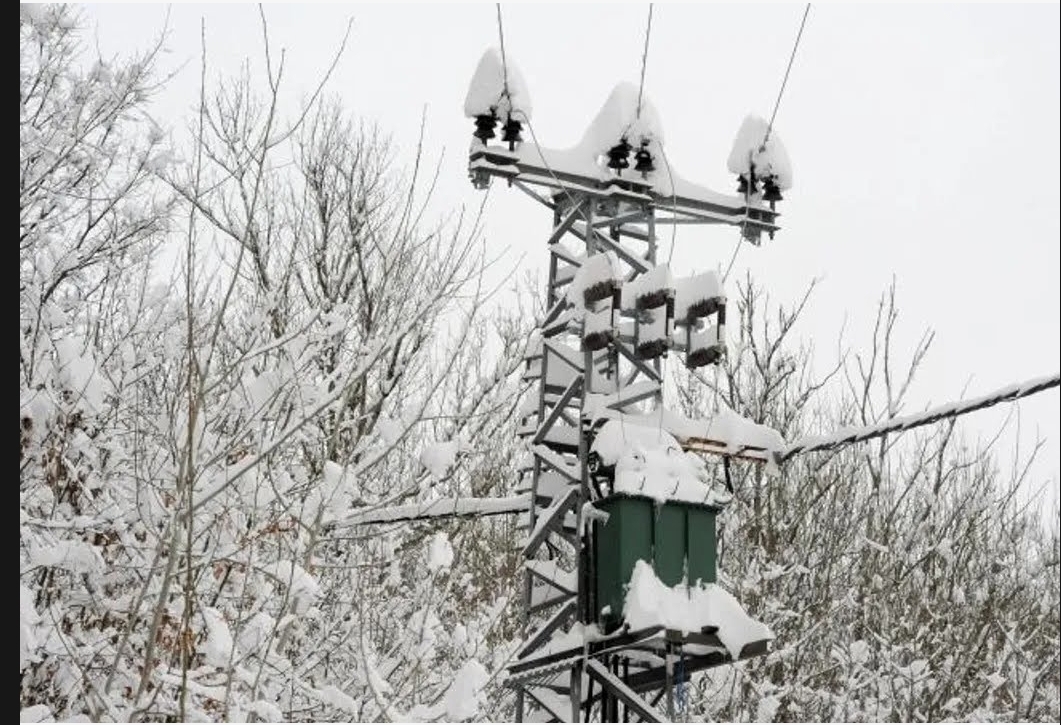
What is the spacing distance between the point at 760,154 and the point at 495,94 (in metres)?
2.09

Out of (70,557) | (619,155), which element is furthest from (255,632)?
(619,155)

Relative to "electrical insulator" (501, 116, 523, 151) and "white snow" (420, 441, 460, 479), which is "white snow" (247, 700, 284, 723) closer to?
"white snow" (420, 441, 460, 479)

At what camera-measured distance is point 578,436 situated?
724 centimetres

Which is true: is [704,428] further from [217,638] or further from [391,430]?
[217,638]

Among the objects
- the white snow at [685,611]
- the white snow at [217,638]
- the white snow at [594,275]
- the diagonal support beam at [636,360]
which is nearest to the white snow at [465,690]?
the white snow at [217,638]

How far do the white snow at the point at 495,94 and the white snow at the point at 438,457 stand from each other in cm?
339

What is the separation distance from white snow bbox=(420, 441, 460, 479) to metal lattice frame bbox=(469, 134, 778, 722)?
→ 1965 mm

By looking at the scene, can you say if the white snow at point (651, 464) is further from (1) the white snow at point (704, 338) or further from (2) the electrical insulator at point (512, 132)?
(2) the electrical insulator at point (512, 132)

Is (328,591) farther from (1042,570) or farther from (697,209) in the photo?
(1042,570)

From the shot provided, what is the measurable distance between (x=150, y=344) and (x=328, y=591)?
1983mm

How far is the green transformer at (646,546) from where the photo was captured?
641 centimetres

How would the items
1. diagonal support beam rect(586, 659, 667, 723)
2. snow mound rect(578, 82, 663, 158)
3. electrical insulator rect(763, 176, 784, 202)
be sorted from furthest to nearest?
electrical insulator rect(763, 176, 784, 202) < snow mound rect(578, 82, 663, 158) < diagonal support beam rect(586, 659, 667, 723)

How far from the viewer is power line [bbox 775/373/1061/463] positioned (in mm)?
5262

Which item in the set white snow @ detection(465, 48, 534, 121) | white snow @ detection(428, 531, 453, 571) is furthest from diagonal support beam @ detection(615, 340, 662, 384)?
white snow @ detection(428, 531, 453, 571)
